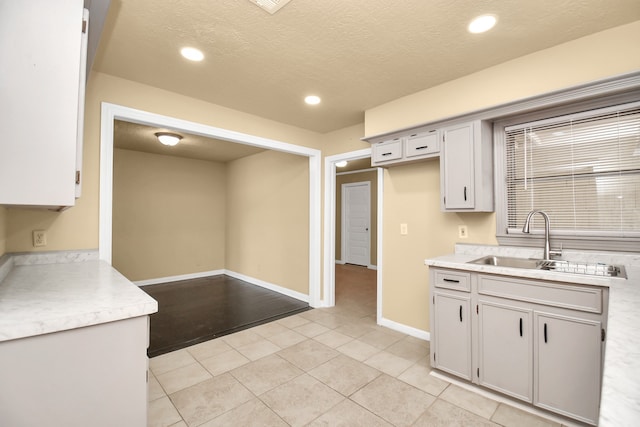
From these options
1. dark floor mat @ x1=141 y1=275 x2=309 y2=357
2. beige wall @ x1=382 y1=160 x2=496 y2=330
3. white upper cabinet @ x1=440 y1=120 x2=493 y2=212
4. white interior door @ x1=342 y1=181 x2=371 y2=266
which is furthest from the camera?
white interior door @ x1=342 y1=181 x2=371 y2=266

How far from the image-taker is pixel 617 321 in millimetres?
969

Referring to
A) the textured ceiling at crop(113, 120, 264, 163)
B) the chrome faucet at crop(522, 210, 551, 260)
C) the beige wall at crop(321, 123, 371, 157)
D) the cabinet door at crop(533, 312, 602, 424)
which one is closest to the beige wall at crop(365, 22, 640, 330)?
the chrome faucet at crop(522, 210, 551, 260)

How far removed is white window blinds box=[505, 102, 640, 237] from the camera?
2.04 meters

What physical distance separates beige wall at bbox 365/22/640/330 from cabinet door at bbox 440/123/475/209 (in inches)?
8.6

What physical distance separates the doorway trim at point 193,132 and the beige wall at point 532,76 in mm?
1517

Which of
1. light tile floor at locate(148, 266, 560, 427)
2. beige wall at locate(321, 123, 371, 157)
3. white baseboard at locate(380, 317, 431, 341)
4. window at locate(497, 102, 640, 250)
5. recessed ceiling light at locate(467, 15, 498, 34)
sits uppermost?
recessed ceiling light at locate(467, 15, 498, 34)

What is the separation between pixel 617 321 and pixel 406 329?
8.14 feet

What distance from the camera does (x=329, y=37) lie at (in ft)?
6.80

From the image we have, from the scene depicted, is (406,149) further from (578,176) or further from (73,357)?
(73,357)

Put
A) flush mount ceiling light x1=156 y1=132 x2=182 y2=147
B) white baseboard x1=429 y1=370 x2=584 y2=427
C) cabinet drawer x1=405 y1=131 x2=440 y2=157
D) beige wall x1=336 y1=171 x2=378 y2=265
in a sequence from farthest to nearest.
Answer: beige wall x1=336 y1=171 x2=378 y2=265 < flush mount ceiling light x1=156 y1=132 x2=182 y2=147 < cabinet drawer x1=405 y1=131 x2=440 y2=157 < white baseboard x1=429 y1=370 x2=584 y2=427

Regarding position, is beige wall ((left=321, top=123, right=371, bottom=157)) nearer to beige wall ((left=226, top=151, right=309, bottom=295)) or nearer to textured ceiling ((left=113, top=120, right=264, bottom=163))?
beige wall ((left=226, top=151, right=309, bottom=295))

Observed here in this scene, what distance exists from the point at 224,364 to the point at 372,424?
4.60 feet

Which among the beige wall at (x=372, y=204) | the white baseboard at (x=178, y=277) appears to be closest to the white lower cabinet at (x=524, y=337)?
the beige wall at (x=372, y=204)

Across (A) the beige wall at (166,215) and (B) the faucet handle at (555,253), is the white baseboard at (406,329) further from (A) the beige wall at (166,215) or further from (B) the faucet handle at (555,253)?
(A) the beige wall at (166,215)
